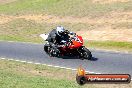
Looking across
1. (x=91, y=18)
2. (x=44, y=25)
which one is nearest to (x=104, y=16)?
(x=91, y=18)

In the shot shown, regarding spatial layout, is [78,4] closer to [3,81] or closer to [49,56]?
[49,56]

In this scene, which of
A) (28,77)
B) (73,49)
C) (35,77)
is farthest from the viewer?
(73,49)

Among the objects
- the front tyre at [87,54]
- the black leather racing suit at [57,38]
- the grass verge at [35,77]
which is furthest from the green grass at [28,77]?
the black leather racing suit at [57,38]

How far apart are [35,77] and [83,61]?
576 centimetres

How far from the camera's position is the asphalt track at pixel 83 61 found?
68.5ft

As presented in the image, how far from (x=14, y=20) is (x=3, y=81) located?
30.2m

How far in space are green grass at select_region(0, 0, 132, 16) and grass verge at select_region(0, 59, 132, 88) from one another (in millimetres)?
24469

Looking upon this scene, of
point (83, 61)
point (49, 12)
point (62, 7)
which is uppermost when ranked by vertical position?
point (83, 61)

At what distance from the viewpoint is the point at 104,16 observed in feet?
142

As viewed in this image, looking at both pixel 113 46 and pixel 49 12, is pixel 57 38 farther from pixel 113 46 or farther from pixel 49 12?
pixel 49 12

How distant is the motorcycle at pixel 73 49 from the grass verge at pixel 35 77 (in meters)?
2.72

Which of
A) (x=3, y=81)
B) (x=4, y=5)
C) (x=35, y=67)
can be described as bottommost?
(x=4, y=5)

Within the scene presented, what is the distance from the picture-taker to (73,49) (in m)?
23.6

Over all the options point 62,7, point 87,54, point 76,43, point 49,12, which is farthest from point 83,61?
point 62,7
